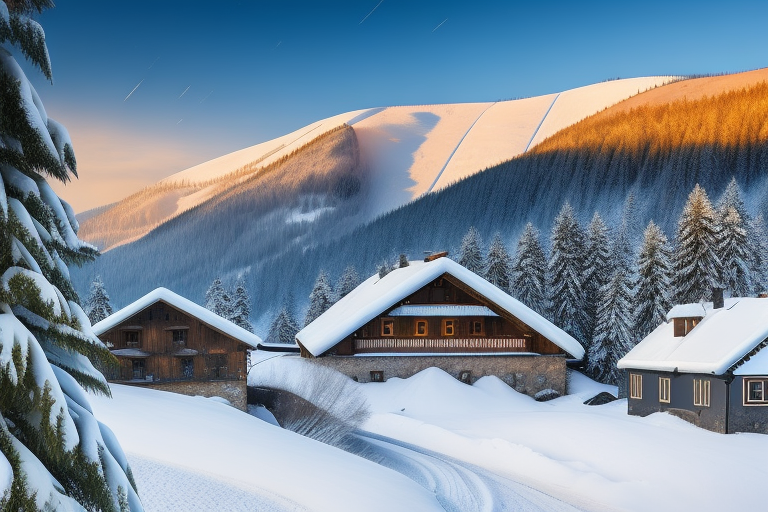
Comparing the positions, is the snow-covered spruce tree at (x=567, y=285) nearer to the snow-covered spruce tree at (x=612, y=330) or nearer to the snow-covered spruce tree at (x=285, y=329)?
the snow-covered spruce tree at (x=612, y=330)

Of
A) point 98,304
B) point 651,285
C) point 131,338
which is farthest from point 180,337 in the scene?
point 98,304

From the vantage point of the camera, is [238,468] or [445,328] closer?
[238,468]

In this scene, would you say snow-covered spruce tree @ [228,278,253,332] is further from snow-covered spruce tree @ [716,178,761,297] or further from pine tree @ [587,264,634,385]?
snow-covered spruce tree @ [716,178,761,297]

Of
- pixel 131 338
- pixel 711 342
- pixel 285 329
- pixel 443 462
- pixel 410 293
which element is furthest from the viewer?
pixel 285 329

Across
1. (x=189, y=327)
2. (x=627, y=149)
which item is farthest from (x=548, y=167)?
(x=189, y=327)

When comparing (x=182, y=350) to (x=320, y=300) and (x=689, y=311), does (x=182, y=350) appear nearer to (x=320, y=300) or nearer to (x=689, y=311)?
(x=689, y=311)

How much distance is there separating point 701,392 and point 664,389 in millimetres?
2802

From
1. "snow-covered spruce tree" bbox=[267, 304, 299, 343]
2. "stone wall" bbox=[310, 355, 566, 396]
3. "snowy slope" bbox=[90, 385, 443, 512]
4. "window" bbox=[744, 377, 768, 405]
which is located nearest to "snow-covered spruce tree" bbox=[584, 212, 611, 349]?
"stone wall" bbox=[310, 355, 566, 396]

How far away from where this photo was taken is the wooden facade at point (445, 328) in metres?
49.3

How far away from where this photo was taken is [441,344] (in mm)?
49625

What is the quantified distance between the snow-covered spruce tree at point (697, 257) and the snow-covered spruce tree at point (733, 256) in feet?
2.31

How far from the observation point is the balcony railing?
49.3m

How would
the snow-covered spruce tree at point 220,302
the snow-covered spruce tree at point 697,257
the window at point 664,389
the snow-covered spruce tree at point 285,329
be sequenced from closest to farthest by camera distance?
the window at point 664,389
the snow-covered spruce tree at point 697,257
the snow-covered spruce tree at point 220,302
the snow-covered spruce tree at point 285,329

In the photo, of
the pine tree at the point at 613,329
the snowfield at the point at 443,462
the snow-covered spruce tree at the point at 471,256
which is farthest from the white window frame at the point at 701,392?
the snow-covered spruce tree at the point at 471,256
